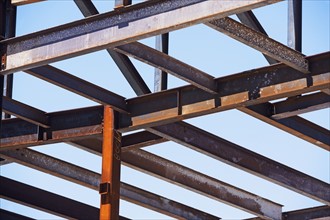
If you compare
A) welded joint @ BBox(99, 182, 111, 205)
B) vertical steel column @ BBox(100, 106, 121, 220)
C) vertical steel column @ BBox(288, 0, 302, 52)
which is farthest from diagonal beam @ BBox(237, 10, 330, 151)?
welded joint @ BBox(99, 182, 111, 205)

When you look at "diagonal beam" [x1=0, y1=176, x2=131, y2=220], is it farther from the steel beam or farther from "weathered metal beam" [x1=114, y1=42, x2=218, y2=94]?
"weathered metal beam" [x1=114, y1=42, x2=218, y2=94]

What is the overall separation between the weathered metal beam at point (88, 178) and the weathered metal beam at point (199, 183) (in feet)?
2.70

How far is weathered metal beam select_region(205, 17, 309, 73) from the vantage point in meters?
16.1

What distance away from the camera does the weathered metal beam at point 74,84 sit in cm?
1833

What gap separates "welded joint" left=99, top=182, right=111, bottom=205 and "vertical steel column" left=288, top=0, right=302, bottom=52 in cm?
371

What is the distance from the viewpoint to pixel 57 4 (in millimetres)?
22094

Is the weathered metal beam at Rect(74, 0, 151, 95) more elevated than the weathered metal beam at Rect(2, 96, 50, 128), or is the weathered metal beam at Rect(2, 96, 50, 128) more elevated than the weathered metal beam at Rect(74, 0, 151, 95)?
the weathered metal beam at Rect(74, 0, 151, 95)

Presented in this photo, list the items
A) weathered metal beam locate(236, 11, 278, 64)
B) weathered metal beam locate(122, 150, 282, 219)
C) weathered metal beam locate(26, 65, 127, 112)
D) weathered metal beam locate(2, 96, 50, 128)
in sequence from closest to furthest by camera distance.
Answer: weathered metal beam locate(236, 11, 278, 64) < weathered metal beam locate(26, 65, 127, 112) < weathered metal beam locate(2, 96, 50, 128) < weathered metal beam locate(122, 150, 282, 219)

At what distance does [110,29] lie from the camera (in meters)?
16.6

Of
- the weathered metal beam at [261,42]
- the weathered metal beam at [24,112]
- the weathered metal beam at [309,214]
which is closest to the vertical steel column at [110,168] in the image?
the weathered metal beam at [24,112]

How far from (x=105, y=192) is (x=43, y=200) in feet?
15.7

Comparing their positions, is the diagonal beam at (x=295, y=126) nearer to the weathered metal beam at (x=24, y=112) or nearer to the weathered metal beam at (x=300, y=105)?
the weathered metal beam at (x=300, y=105)

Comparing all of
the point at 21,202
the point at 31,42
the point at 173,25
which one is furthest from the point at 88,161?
the point at 173,25

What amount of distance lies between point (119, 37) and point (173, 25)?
1.08 meters
